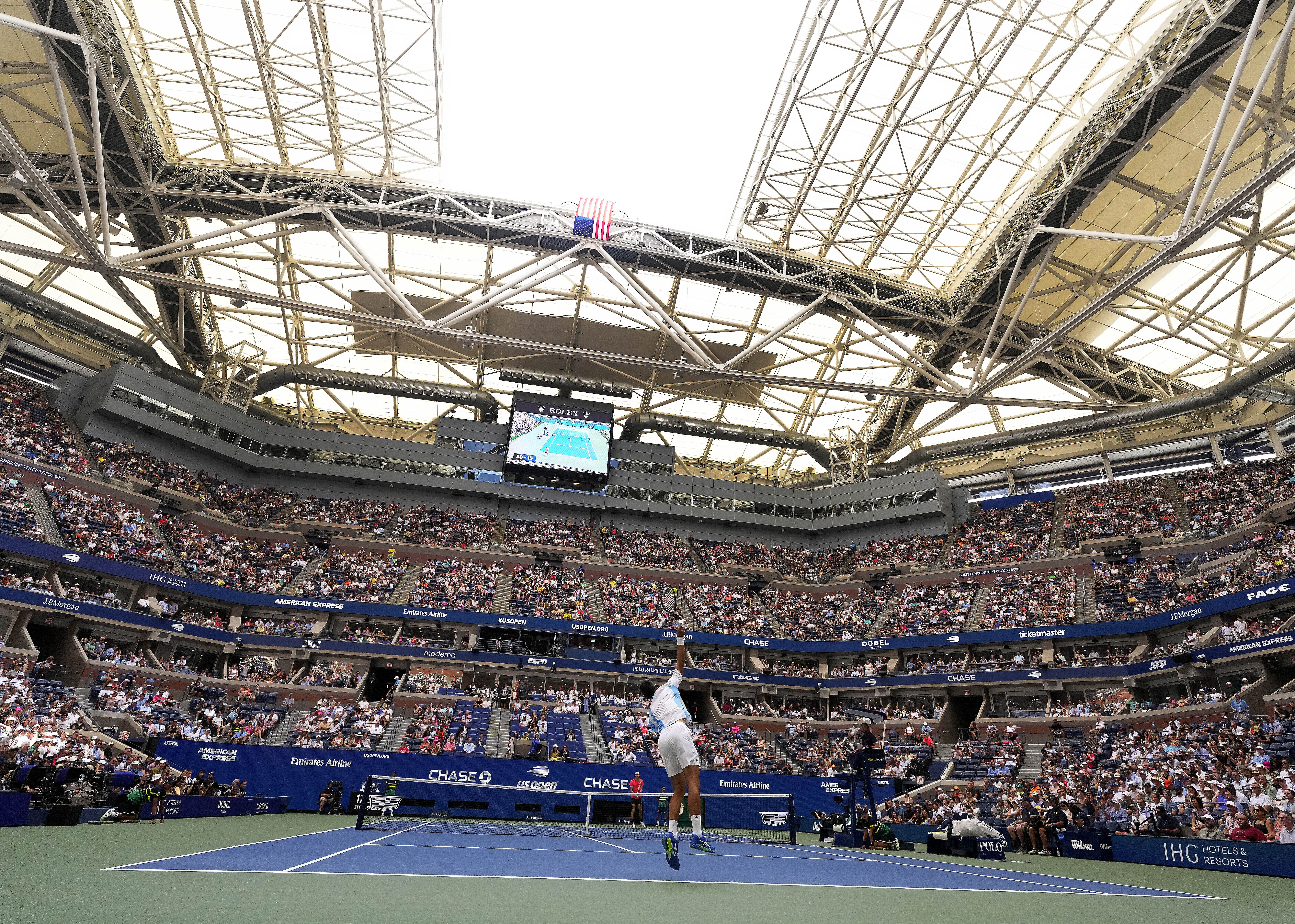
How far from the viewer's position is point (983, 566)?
4641 cm

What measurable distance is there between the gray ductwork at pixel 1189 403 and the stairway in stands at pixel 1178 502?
3.71 meters

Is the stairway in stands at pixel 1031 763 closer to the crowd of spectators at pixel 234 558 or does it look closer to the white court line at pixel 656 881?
the white court line at pixel 656 881

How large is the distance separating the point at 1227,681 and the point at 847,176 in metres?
26.4

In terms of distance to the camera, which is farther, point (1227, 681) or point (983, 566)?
point (983, 566)

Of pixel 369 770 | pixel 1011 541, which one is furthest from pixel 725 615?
pixel 369 770

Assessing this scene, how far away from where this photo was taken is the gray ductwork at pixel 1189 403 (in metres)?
35.6

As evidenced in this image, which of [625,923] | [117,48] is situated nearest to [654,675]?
[117,48]

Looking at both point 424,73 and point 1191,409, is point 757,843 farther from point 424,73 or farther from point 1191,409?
point 1191,409

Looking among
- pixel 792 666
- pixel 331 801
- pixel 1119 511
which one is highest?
pixel 1119 511

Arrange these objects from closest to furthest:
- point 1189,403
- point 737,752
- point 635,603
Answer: point 737,752 < point 1189,403 < point 635,603

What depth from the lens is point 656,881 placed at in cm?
720

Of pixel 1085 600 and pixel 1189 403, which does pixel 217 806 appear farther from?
pixel 1189 403

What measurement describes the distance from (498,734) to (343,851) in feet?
81.8

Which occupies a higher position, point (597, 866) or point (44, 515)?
point (44, 515)
